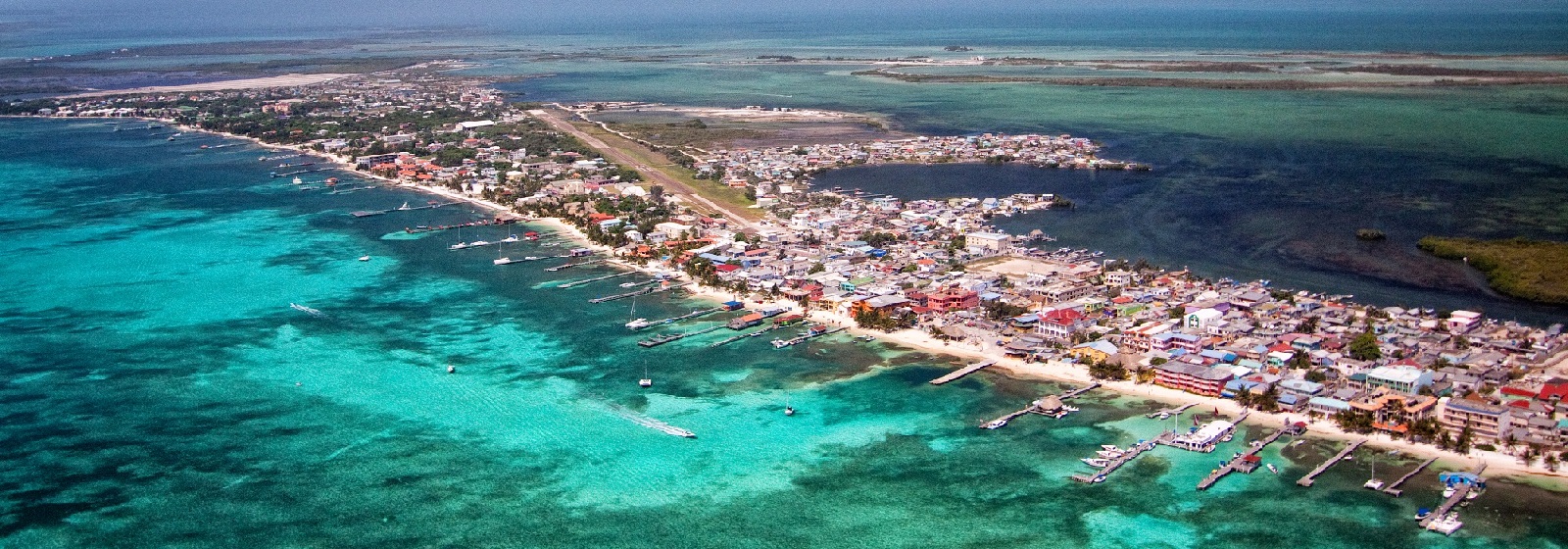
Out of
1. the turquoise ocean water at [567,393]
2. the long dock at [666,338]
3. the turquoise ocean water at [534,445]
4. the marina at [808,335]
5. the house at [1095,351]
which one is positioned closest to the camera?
the turquoise ocean water at [534,445]

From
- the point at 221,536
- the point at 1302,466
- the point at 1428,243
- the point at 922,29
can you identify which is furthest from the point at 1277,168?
the point at 922,29

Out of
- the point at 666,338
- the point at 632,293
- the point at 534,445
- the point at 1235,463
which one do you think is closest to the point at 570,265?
the point at 632,293

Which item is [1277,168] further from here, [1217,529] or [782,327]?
[1217,529]

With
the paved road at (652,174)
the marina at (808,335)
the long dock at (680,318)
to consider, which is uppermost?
the paved road at (652,174)

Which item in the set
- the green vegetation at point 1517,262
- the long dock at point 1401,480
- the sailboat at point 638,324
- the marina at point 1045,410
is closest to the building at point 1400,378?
the long dock at point 1401,480

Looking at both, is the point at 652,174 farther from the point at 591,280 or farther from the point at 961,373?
the point at 961,373

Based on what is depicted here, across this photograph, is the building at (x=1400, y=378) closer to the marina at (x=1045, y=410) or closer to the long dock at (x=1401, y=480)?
the long dock at (x=1401, y=480)
